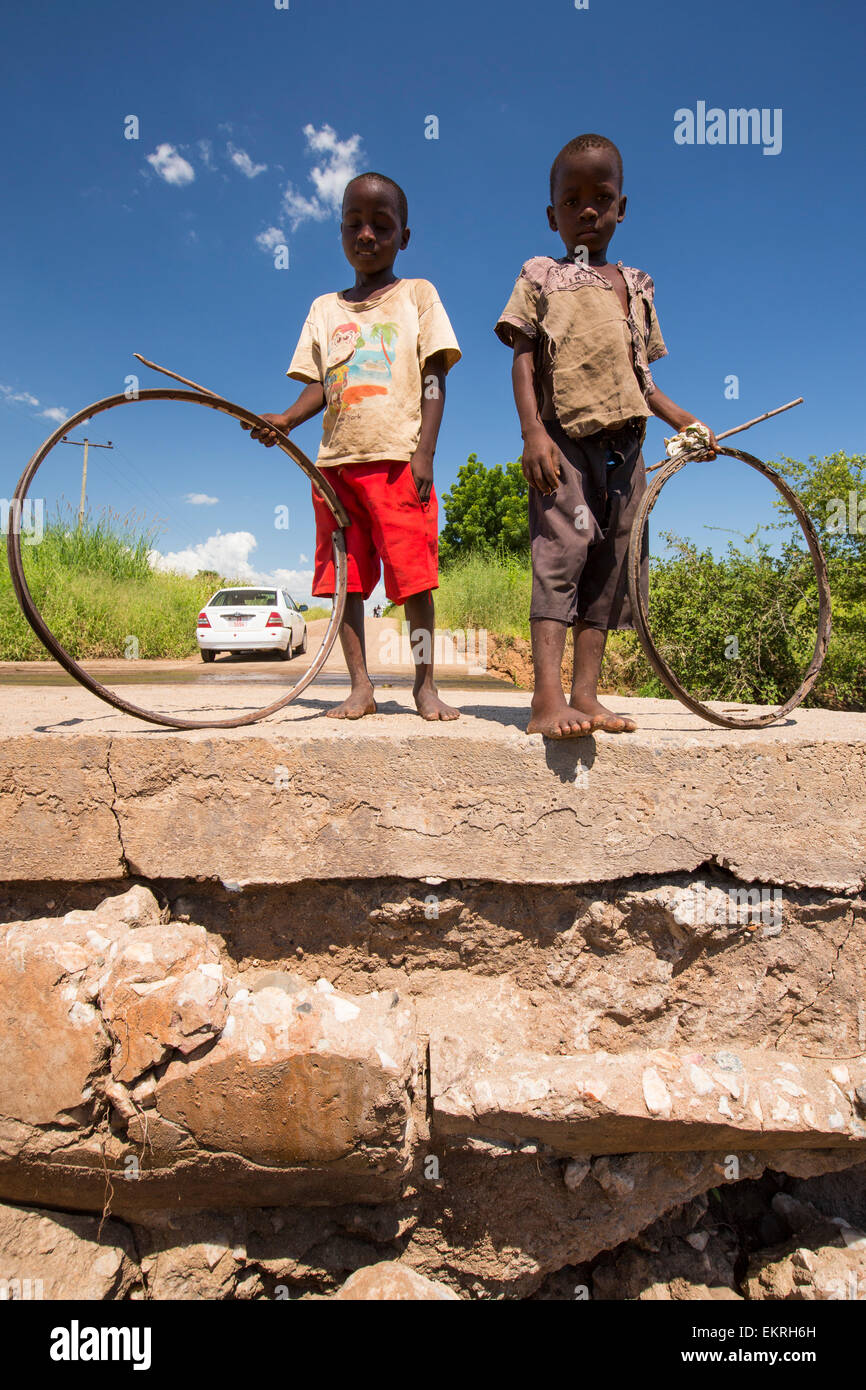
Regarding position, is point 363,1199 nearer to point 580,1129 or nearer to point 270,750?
point 580,1129

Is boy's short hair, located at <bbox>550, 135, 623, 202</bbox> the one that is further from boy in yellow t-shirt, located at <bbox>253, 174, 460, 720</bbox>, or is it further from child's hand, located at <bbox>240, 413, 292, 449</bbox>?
child's hand, located at <bbox>240, 413, 292, 449</bbox>

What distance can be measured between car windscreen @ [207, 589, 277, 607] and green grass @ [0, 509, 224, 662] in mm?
658

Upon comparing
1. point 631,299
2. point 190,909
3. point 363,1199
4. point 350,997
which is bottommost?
point 363,1199

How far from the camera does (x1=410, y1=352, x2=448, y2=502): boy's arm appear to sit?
8.34 ft

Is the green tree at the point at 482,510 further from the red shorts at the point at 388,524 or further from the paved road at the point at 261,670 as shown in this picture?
the red shorts at the point at 388,524

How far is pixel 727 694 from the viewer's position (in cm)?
596

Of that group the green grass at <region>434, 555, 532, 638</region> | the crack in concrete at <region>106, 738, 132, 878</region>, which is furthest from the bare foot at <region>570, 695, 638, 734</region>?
the green grass at <region>434, 555, 532, 638</region>

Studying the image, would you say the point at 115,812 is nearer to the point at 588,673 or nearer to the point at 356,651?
the point at 356,651

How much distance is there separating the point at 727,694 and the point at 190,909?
4977 millimetres

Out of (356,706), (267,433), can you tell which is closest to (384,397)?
(267,433)

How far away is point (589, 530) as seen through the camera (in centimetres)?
229

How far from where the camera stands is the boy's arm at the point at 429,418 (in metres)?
2.54

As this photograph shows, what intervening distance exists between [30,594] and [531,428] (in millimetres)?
1670
